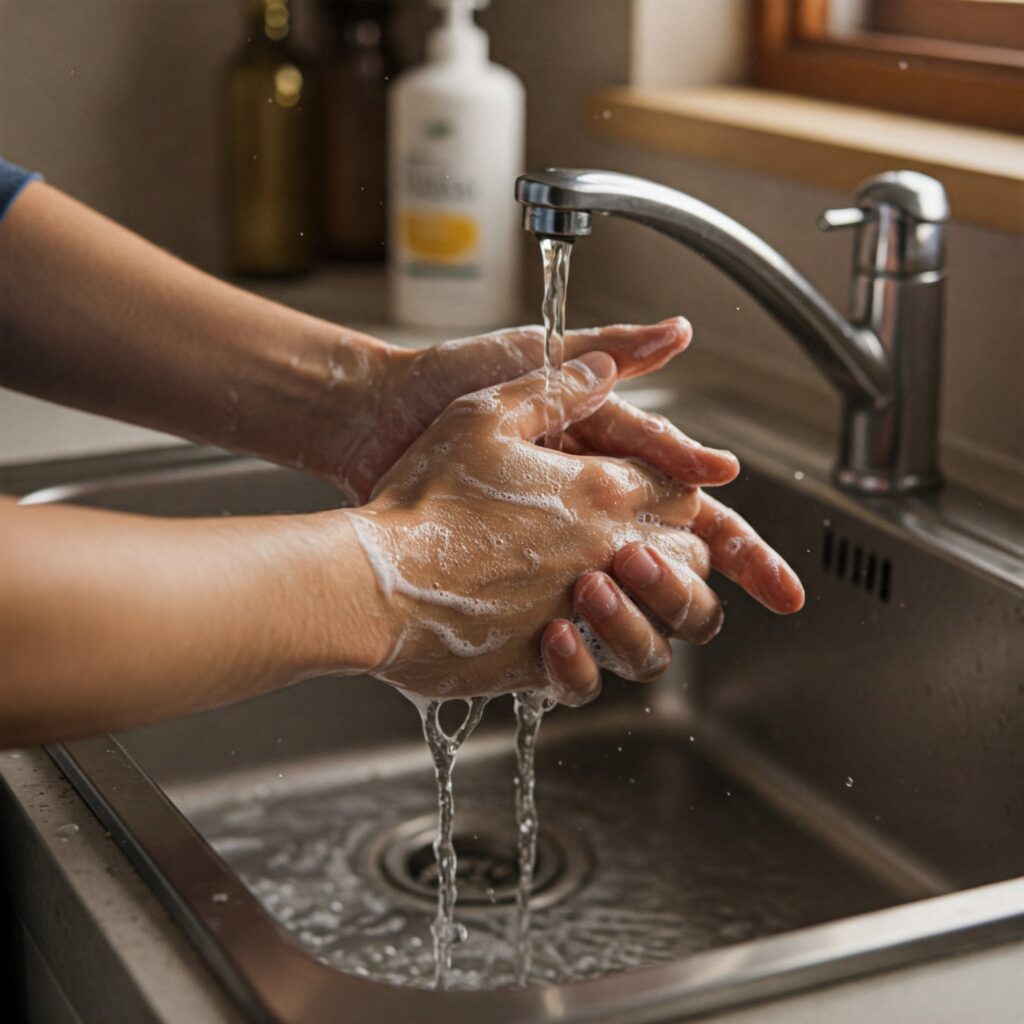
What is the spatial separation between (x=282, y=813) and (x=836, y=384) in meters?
0.41

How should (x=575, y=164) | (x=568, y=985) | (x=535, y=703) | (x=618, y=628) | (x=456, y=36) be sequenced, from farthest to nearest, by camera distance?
(x=575, y=164)
(x=456, y=36)
(x=535, y=703)
(x=618, y=628)
(x=568, y=985)

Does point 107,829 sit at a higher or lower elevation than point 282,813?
higher

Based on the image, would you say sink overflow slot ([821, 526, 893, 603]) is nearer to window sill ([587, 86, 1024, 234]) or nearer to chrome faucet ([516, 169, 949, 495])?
chrome faucet ([516, 169, 949, 495])

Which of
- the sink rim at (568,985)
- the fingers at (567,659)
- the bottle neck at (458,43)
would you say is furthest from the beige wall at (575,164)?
the sink rim at (568,985)

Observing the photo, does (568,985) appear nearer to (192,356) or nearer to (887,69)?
(192,356)

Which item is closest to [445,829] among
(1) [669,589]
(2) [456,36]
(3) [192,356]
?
(1) [669,589]

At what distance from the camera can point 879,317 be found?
0.94 m

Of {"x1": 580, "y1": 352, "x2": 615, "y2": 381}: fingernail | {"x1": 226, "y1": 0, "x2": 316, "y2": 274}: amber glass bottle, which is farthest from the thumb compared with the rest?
{"x1": 226, "y1": 0, "x2": 316, "y2": 274}: amber glass bottle

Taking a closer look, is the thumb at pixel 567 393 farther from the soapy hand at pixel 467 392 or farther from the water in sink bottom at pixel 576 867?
the water in sink bottom at pixel 576 867

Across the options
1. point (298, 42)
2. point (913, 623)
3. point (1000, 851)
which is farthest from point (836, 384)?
point (298, 42)

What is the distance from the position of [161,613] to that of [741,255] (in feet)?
1.37

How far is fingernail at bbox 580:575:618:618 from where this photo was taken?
727 mm

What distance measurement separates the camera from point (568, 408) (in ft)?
2.63

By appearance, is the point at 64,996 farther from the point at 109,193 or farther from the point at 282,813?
the point at 109,193
